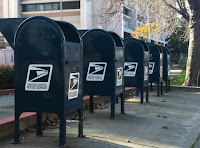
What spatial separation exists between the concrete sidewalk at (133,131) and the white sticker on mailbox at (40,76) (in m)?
0.86

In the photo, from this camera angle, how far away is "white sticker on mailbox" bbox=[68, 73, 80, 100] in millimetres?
4883

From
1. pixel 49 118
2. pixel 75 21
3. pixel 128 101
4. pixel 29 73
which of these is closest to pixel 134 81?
pixel 128 101

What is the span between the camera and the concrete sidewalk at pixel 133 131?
5.01 metres

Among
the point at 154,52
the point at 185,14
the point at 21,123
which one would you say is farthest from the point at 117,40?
the point at 185,14

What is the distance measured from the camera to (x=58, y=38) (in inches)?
183

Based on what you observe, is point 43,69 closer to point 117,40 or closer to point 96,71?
point 96,71

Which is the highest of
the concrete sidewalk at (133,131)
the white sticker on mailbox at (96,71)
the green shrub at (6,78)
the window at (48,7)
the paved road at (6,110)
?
the window at (48,7)

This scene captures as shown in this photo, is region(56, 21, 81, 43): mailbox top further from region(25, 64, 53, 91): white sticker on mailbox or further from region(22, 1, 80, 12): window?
region(22, 1, 80, 12): window

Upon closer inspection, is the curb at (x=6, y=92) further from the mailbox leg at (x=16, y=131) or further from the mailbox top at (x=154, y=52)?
the mailbox leg at (x=16, y=131)

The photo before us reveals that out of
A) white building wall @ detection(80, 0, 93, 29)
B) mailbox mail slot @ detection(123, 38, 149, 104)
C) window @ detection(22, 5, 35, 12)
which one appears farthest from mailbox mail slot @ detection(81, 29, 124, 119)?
window @ detection(22, 5, 35, 12)

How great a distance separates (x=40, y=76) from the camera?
15.4ft

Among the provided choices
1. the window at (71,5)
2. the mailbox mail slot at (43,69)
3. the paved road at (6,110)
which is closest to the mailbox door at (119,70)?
the mailbox mail slot at (43,69)

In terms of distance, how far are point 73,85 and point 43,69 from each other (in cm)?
54

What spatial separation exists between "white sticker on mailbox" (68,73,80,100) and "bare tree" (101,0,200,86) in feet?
35.1
